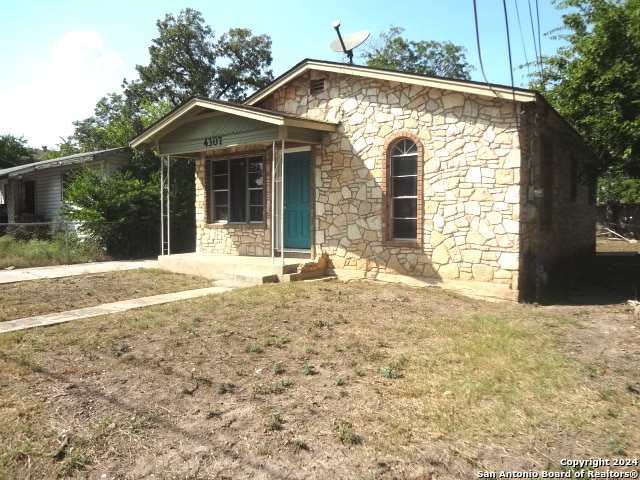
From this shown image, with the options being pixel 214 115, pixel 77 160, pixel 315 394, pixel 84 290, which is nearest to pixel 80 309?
pixel 84 290

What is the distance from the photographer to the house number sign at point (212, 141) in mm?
10898

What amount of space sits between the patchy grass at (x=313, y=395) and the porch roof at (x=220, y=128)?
167 inches

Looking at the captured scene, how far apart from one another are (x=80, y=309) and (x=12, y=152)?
3745 centimetres

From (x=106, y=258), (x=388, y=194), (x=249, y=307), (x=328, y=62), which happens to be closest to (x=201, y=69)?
(x=106, y=258)

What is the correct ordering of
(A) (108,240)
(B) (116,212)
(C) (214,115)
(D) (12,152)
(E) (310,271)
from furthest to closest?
(D) (12,152) < (B) (116,212) < (A) (108,240) < (C) (214,115) < (E) (310,271)

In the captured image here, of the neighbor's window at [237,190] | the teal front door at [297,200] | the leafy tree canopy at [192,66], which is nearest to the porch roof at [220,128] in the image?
the teal front door at [297,200]

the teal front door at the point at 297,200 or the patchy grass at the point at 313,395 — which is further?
the teal front door at the point at 297,200

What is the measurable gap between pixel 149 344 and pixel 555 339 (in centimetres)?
479

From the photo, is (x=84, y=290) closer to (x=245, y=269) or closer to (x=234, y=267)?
(x=234, y=267)

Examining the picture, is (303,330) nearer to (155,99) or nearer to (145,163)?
(145,163)

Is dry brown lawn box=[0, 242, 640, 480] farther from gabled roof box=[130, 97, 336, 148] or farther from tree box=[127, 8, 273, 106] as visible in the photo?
tree box=[127, 8, 273, 106]

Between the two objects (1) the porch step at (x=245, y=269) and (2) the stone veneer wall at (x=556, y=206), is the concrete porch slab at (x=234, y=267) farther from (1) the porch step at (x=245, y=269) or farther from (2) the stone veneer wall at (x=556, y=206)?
(2) the stone veneer wall at (x=556, y=206)

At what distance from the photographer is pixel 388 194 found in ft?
31.2

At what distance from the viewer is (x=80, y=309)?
733 centimetres
